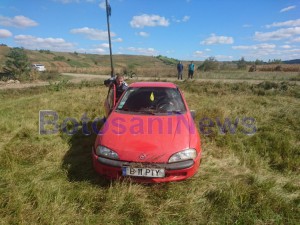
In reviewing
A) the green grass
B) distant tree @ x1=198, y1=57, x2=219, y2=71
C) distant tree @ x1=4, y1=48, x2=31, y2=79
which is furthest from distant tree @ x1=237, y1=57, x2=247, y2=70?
distant tree @ x1=4, y1=48, x2=31, y2=79

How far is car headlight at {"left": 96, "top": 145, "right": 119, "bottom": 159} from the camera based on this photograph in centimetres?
313

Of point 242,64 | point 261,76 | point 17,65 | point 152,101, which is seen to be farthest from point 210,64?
point 152,101

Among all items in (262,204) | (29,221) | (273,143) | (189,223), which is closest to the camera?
(29,221)

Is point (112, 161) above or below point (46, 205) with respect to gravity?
above

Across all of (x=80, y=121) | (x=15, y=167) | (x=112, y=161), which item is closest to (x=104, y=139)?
(x=112, y=161)

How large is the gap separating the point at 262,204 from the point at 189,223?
1.02 metres

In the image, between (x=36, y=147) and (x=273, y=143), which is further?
(x=273, y=143)

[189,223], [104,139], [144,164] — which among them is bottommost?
[189,223]

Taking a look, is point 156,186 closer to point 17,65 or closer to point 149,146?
point 149,146

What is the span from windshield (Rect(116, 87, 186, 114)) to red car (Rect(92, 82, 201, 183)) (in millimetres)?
19

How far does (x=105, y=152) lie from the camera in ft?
10.5

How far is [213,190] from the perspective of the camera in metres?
3.22

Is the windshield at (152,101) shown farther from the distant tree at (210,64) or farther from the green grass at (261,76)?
the distant tree at (210,64)

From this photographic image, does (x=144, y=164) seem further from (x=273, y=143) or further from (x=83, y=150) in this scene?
(x=273, y=143)
